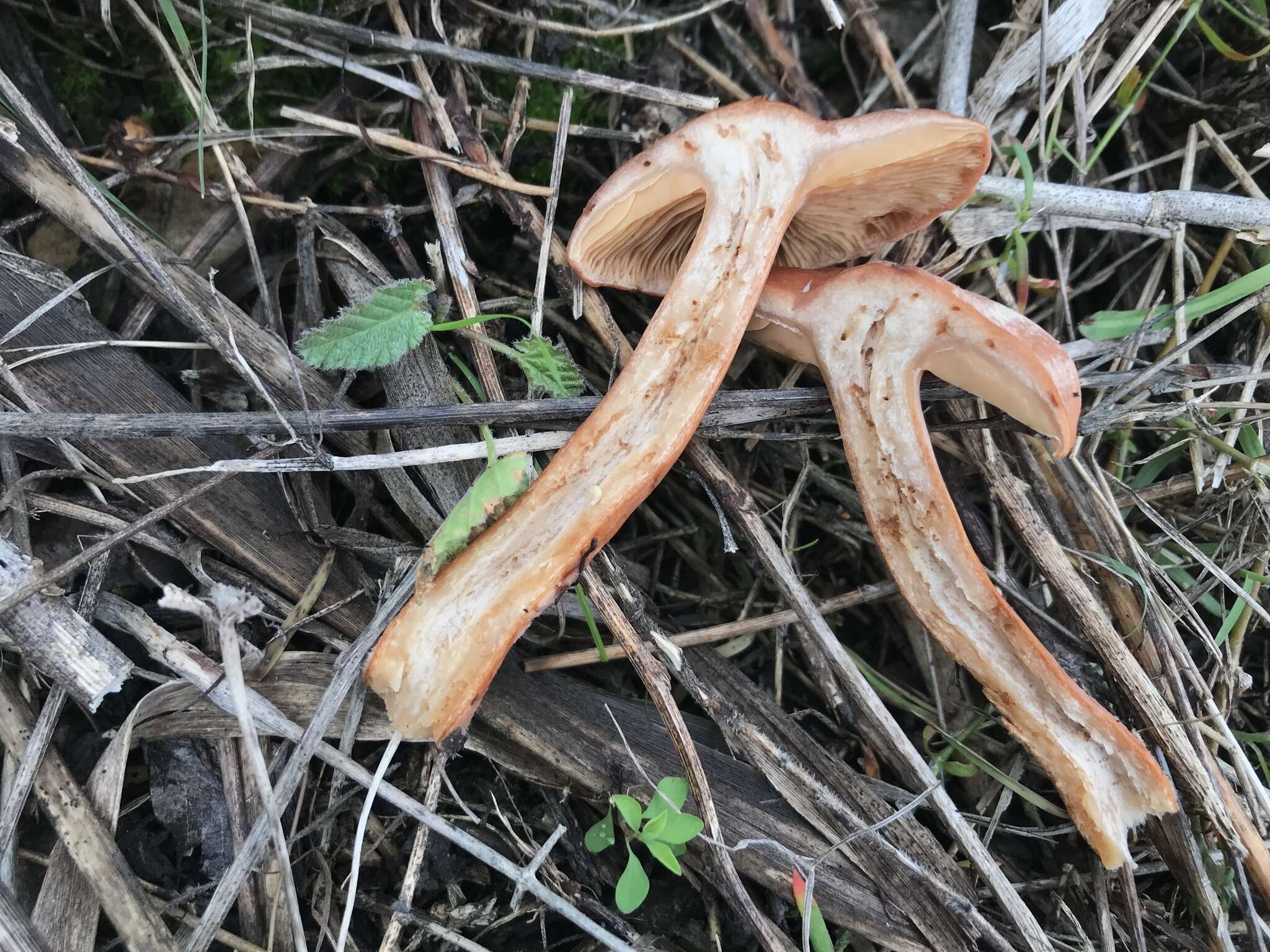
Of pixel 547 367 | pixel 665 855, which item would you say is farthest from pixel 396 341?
pixel 665 855

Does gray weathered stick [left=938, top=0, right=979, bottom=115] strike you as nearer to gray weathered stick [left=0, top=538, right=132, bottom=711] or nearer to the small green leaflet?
the small green leaflet

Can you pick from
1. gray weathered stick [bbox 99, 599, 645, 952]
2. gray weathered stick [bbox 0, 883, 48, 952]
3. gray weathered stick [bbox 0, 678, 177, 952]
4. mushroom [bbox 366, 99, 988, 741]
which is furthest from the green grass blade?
gray weathered stick [bbox 0, 883, 48, 952]

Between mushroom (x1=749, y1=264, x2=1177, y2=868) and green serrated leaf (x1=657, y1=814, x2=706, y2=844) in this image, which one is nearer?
green serrated leaf (x1=657, y1=814, x2=706, y2=844)

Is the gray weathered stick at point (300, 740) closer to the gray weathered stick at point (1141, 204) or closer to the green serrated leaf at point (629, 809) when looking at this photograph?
the green serrated leaf at point (629, 809)

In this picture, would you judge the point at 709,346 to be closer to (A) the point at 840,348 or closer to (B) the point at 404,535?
(A) the point at 840,348

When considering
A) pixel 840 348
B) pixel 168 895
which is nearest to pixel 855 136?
pixel 840 348
